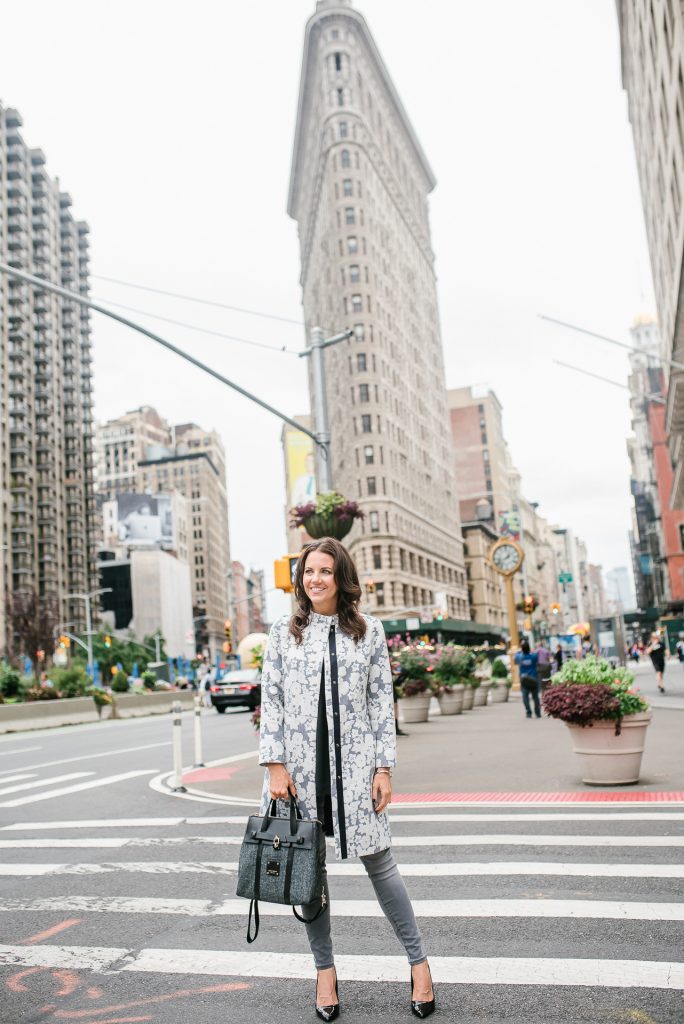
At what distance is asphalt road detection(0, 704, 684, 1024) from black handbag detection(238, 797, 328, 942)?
2.07ft

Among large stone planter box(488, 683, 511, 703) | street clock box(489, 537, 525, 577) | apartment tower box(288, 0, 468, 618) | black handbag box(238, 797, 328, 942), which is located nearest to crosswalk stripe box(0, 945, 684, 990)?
black handbag box(238, 797, 328, 942)

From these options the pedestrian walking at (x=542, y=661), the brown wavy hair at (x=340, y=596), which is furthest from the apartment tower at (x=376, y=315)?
the brown wavy hair at (x=340, y=596)

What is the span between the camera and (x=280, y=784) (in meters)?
3.81

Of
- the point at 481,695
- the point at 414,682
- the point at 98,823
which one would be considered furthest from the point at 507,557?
the point at 98,823

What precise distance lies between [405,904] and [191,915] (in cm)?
222

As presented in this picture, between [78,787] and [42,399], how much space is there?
118379 mm

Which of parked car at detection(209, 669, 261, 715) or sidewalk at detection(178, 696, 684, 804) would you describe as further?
parked car at detection(209, 669, 261, 715)

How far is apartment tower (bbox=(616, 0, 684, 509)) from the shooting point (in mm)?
26766

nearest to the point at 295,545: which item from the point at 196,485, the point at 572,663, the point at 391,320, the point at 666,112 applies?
the point at 196,485

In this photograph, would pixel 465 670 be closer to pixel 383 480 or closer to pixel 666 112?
pixel 666 112

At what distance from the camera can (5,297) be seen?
381 feet

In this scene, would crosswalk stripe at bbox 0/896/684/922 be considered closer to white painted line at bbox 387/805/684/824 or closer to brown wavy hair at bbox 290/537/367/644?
brown wavy hair at bbox 290/537/367/644

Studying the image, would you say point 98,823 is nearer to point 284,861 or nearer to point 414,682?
point 284,861

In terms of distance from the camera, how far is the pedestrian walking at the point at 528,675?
22.0 m
